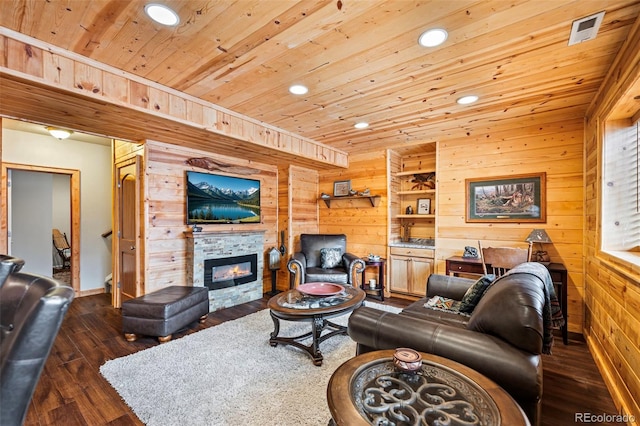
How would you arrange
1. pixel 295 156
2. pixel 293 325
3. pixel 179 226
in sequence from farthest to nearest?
pixel 295 156, pixel 179 226, pixel 293 325

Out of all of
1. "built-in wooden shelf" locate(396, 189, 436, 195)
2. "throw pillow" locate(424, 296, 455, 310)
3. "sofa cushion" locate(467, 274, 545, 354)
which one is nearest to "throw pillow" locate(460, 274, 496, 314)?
"throw pillow" locate(424, 296, 455, 310)

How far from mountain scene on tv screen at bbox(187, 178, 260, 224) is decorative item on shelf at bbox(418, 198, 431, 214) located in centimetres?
279

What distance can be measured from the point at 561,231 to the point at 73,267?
23.1 feet

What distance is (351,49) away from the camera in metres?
2.05

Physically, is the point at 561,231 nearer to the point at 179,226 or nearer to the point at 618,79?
the point at 618,79

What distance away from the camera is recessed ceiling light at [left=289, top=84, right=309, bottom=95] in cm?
260

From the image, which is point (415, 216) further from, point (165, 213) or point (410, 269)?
point (165, 213)

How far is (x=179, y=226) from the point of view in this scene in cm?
389

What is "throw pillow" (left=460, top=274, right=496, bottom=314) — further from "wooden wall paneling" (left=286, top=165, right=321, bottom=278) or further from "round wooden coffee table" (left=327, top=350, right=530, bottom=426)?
"wooden wall paneling" (left=286, top=165, right=321, bottom=278)

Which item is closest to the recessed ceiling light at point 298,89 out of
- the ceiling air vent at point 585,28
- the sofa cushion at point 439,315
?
the ceiling air vent at point 585,28

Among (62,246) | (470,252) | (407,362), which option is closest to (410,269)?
(470,252)

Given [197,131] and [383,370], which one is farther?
[197,131]

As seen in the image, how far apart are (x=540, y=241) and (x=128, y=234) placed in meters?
5.30

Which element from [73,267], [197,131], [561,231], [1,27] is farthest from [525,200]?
[73,267]
